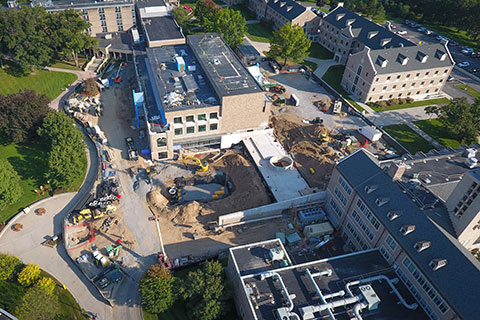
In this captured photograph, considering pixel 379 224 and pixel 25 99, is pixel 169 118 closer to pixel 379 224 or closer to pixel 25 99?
pixel 25 99

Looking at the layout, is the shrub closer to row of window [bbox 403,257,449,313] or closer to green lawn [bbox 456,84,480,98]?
row of window [bbox 403,257,449,313]

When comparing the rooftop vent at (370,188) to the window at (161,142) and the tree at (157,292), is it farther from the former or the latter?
the window at (161,142)

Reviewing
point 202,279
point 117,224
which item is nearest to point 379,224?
point 202,279

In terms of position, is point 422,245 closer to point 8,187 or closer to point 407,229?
point 407,229

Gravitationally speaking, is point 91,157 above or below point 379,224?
below

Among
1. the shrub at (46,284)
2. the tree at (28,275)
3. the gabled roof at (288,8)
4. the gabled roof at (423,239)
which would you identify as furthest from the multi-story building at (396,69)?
the tree at (28,275)

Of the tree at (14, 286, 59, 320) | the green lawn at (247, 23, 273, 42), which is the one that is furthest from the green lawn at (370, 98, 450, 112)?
the tree at (14, 286, 59, 320)
